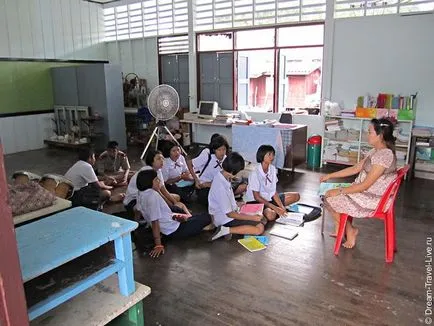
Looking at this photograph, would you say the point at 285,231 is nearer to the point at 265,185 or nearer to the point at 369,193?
the point at 265,185

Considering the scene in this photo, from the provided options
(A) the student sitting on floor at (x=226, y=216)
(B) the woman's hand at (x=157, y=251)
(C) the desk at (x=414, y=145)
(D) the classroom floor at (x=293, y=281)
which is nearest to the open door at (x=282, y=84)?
(C) the desk at (x=414, y=145)

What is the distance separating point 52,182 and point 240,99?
4363 mm

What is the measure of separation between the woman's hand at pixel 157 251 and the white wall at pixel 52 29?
20.3ft

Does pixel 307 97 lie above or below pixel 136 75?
below

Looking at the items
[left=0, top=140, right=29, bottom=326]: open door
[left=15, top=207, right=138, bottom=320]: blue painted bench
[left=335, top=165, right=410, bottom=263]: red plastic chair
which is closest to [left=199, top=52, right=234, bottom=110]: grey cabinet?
[left=335, top=165, right=410, bottom=263]: red plastic chair

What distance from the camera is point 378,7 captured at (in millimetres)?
5277

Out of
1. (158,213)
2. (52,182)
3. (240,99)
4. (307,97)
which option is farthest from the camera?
(240,99)

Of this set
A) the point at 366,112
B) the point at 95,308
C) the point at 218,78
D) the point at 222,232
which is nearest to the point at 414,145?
the point at 366,112

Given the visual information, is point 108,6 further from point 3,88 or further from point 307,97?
point 307,97

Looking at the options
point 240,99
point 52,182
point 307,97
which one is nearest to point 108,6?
point 240,99

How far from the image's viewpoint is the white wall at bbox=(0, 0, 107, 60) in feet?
23.7

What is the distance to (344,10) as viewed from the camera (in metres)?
5.55

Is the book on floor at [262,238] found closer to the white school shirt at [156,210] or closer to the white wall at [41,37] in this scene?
the white school shirt at [156,210]

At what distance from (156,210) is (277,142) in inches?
103
